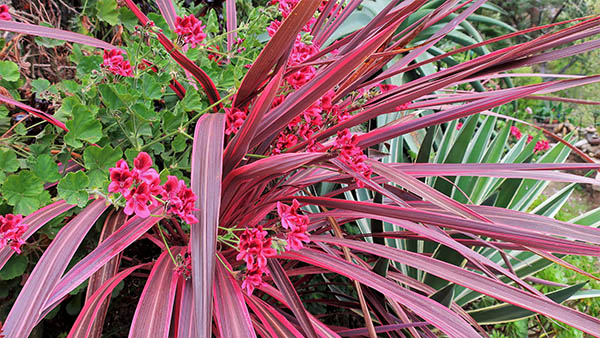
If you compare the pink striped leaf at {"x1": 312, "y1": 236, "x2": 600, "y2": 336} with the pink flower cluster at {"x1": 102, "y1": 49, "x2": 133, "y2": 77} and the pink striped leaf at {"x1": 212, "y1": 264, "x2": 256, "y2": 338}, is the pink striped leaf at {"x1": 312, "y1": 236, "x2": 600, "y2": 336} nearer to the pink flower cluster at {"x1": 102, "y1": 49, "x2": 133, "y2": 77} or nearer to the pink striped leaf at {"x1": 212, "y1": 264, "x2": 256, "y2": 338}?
the pink striped leaf at {"x1": 212, "y1": 264, "x2": 256, "y2": 338}

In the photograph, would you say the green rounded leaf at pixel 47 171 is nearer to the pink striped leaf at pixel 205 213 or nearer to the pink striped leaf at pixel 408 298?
the pink striped leaf at pixel 205 213

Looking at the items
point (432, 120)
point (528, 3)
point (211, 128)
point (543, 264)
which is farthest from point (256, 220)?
point (528, 3)

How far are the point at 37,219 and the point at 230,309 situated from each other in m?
0.30

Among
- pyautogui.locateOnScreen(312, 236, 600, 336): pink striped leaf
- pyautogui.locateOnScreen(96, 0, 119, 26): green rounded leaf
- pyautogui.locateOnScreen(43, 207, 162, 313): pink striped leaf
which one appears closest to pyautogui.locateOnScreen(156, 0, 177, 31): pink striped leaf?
pyautogui.locateOnScreen(96, 0, 119, 26): green rounded leaf

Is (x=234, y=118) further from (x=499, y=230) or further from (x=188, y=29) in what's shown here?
(x=499, y=230)

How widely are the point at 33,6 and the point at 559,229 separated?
1.15 m

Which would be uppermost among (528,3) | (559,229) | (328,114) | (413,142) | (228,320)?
(528,3)

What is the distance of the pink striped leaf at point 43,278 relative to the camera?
462mm

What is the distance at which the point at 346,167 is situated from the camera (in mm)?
633

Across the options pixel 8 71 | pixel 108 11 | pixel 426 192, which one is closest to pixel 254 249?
pixel 426 192

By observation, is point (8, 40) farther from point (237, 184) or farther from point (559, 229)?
point (559, 229)

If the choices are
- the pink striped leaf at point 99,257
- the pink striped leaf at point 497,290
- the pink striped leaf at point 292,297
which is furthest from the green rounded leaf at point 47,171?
the pink striped leaf at point 497,290

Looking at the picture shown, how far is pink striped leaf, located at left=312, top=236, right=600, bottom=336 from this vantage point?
54cm

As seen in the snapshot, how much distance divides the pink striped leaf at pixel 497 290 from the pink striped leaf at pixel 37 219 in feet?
1.41
